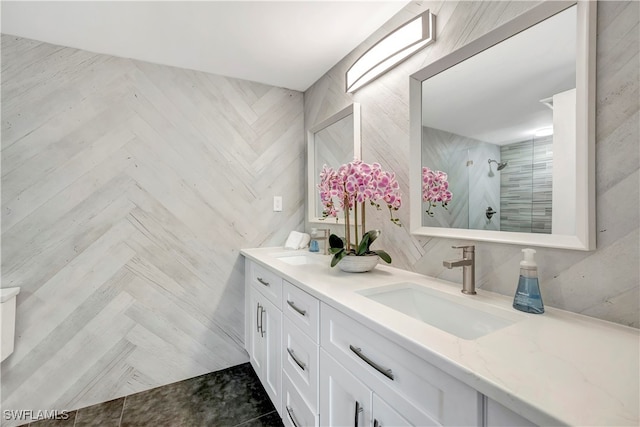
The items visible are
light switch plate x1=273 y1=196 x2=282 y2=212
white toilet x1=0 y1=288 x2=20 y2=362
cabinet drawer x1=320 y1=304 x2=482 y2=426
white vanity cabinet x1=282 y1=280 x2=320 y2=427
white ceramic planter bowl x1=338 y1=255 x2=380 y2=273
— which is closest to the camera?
cabinet drawer x1=320 y1=304 x2=482 y2=426

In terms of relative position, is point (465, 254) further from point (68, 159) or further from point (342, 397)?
point (68, 159)

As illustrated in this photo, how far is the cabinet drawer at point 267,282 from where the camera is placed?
1.48 meters

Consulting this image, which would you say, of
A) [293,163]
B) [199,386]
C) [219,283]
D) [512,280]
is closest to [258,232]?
[219,283]

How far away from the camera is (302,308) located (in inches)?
47.7

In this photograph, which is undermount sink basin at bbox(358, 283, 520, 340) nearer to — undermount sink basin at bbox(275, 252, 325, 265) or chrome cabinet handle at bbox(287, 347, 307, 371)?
chrome cabinet handle at bbox(287, 347, 307, 371)

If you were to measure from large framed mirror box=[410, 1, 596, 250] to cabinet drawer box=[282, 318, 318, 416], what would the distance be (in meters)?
0.74

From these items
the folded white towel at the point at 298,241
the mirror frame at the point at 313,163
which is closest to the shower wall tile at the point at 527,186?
the mirror frame at the point at 313,163

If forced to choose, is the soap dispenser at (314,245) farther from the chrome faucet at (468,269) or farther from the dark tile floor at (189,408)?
the chrome faucet at (468,269)

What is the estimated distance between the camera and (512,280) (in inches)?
38.0

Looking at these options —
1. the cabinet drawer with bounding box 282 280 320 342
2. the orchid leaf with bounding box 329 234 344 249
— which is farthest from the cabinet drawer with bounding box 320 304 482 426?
the orchid leaf with bounding box 329 234 344 249

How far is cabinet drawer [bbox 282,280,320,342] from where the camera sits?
1.10 m

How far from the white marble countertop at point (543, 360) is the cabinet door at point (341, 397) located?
0.23 m

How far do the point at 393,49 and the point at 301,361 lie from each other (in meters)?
1.56

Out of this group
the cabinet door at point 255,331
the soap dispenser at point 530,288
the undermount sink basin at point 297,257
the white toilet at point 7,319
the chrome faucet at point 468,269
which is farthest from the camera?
the undermount sink basin at point 297,257
